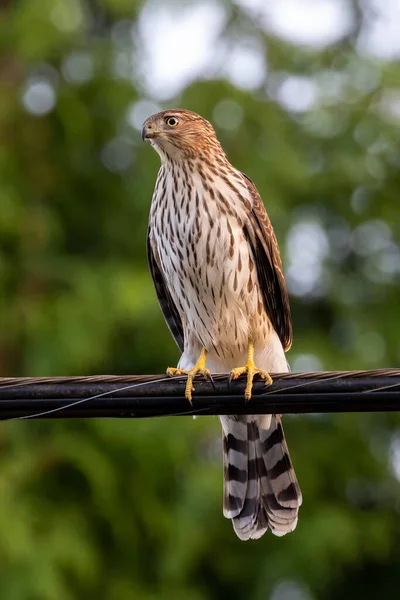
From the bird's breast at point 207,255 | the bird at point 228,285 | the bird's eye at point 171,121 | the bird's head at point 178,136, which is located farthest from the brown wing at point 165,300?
the bird's eye at point 171,121

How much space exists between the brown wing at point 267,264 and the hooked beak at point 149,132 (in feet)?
1.69

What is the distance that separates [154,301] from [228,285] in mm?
3304

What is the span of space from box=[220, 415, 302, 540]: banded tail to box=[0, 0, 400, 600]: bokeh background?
2.92 meters

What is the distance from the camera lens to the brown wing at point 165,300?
20.4ft

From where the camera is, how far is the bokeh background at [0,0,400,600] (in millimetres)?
9250

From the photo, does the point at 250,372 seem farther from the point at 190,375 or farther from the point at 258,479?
the point at 258,479

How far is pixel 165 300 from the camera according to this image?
20.8ft

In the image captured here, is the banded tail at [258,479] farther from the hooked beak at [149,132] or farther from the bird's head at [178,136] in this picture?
the hooked beak at [149,132]

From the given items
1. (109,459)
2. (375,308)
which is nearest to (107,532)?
(109,459)

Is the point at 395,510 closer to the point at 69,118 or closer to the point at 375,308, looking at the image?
the point at 375,308

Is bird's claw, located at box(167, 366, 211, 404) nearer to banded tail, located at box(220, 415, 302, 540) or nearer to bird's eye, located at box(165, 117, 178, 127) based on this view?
banded tail, located at box(220, 415, 302, 540)

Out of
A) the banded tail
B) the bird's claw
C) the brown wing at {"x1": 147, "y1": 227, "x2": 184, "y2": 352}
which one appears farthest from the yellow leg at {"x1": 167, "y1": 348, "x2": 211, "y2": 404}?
the banded tail

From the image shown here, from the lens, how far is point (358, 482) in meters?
10.4

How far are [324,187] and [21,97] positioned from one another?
2.68 metres
